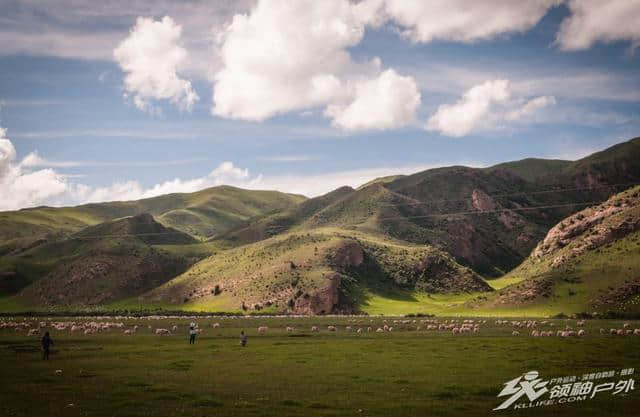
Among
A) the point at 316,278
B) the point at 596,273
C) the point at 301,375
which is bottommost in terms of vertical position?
the point at 596,273

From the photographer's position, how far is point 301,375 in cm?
3862

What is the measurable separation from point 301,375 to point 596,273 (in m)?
110

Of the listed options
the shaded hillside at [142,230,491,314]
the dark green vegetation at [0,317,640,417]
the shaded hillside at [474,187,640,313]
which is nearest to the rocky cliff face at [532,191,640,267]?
the shaded hillside at [474,187,640,313]

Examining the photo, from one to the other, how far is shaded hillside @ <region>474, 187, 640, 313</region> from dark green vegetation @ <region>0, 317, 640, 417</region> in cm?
5871

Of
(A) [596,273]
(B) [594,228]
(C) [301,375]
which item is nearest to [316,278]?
(A) [596,273]

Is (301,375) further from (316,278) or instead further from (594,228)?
(594,228)

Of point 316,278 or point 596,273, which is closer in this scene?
point 596,273

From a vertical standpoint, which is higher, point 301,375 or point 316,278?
point 316,278

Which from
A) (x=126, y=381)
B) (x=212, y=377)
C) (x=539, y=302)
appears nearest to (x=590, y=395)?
(x=212, y=377)

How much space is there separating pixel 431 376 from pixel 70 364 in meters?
28.7

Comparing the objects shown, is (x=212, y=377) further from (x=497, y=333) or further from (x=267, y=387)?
(x=497, y=333)

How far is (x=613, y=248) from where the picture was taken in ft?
448

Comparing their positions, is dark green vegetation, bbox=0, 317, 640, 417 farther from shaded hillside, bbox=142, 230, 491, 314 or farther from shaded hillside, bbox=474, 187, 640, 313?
shaded hillside, bbox=142, 230, 491, 314

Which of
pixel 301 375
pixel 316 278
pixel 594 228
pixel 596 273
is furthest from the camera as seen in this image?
pixel 594 228
